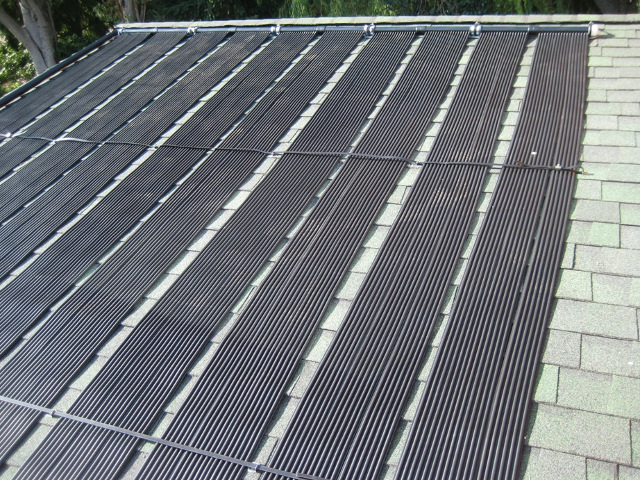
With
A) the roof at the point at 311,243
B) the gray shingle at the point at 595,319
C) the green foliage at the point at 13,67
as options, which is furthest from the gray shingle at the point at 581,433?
the green foliage at the point at 13,67

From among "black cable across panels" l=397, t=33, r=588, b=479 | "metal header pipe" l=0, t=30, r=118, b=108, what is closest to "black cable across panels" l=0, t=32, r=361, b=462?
"black cable across panels" l=397, t=33, r=588, b=479

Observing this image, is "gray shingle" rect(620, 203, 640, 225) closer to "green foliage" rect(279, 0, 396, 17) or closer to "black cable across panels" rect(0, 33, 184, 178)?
"black cable across panels" rect(0, 33, 184, 178)

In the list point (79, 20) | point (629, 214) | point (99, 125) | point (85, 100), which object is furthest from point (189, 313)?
point (79, 20)

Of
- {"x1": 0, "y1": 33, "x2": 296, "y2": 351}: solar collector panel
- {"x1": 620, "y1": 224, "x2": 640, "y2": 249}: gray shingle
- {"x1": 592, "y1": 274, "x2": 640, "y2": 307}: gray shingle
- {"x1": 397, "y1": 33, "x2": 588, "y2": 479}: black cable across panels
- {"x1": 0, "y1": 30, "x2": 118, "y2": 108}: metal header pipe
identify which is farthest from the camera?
{"x1": 0, "y1": 30, "x2": 118, "y2": 108}: metal header pipe

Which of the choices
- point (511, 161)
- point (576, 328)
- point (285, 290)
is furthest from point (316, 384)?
point (511, 161)

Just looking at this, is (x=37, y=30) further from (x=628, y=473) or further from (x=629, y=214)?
(x=628, y=473)
